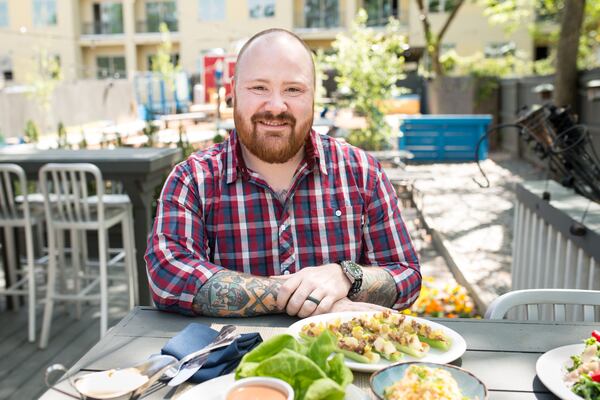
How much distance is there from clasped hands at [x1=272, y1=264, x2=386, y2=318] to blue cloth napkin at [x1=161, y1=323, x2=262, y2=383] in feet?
1.02

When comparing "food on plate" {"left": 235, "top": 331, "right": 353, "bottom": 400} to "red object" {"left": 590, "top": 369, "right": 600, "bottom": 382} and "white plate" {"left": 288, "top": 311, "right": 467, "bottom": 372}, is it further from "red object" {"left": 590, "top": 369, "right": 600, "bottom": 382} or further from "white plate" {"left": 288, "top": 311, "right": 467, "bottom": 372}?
"red object" {"left": 590, "top": 369, "right": 600, "bottom": 382}

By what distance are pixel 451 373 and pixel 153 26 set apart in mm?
39694

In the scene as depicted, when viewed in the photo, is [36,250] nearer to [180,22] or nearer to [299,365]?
[299,365]

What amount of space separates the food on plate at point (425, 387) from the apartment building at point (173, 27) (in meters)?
33.3

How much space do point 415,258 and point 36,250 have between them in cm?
500

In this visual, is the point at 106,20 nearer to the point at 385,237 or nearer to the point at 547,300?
the point at 385,237

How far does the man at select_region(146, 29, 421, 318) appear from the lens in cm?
217

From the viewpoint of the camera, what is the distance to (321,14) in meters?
35.8

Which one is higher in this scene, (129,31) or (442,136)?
(129,31)

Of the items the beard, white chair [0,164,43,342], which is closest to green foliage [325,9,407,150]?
white chair [0,164,43,342]

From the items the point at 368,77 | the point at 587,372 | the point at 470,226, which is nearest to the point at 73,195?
the point at 587,372

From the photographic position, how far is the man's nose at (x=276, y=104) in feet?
7.20

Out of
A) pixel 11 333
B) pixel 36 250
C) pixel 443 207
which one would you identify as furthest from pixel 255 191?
pixel 443 207

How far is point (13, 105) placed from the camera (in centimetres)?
2205
